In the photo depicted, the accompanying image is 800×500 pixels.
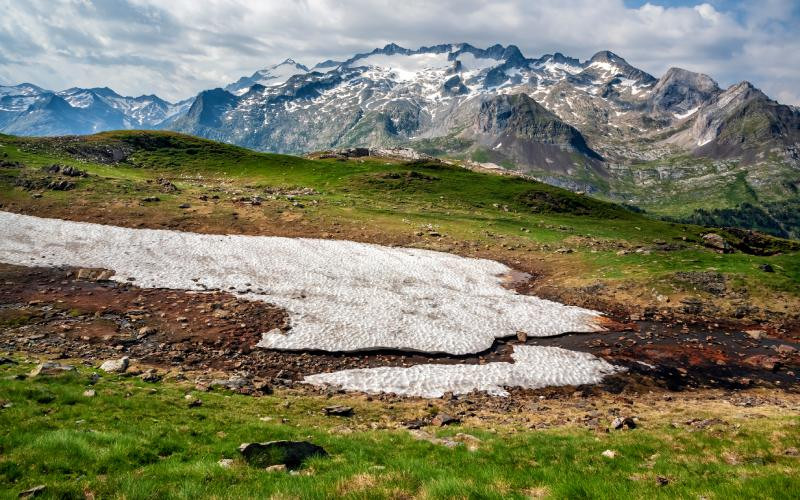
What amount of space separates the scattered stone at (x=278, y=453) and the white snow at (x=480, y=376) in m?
10.5

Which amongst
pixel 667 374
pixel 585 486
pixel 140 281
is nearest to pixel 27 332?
pixel 140 281

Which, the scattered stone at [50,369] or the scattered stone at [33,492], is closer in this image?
the scattered stone at [33,492]

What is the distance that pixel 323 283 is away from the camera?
123 feet

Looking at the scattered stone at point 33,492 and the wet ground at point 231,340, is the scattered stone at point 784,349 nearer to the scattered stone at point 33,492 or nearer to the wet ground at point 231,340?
the wet ground at point 231,340

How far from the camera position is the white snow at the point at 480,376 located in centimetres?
2347

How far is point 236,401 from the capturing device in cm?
1830

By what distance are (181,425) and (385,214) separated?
55655mm

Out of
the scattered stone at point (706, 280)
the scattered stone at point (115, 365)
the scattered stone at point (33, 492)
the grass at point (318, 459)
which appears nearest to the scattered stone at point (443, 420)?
the grass at point (318, 459)

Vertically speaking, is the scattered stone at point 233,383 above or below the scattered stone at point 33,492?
below

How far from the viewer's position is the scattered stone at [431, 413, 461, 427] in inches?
738

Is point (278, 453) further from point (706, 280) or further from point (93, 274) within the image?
point (706, 280)

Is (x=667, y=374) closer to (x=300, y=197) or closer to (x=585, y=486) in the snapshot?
(x=585, y=486)

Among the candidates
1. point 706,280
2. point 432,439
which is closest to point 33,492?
point 432,439

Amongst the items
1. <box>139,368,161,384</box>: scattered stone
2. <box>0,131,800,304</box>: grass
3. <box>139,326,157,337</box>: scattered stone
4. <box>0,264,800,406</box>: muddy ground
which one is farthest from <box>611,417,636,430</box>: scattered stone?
<box>0,131,800,304</box>: grass
